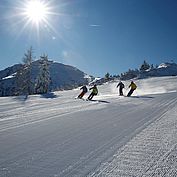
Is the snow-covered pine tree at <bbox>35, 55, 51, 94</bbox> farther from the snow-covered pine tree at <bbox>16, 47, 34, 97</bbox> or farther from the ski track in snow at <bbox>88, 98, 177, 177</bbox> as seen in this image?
the ski track in snow at <bbox>88, 98, 177, 177</bbox>

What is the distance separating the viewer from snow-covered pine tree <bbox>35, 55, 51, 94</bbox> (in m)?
53.8

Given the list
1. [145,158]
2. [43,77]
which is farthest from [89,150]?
[43,77]

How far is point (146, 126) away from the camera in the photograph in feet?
26.4

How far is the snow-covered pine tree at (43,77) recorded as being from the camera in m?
53.8

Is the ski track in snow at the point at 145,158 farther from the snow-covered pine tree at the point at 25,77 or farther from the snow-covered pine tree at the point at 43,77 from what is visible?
the snow-covered pine tree at the point at 43,77

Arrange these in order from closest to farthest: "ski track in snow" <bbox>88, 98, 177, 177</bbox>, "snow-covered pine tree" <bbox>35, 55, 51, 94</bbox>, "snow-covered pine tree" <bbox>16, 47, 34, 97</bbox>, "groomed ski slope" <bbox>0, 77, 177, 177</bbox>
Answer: "ski track in snow" <bbox>88, 98, 177, 177</bbox>
"groomed ski slope" <bbox>0, 77, 177, 177</bbox>
"snow-covered pine tree" <bbox>16, 47, 34, 97</bbox>
"snow-covered pine tree" <bbox>35, 55, 51, 94</bbox>

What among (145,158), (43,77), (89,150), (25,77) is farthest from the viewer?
(43,77)

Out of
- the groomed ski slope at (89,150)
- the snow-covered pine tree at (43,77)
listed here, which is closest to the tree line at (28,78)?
the snow-covered pine tree at (43,77)

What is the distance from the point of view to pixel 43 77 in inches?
2119

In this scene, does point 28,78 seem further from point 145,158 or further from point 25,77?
point 145,158

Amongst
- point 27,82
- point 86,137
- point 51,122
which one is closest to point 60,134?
point 86,137

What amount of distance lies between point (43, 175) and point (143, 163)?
1697mm

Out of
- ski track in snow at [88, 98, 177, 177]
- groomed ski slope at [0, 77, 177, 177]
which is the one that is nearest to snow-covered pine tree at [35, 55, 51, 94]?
groomed ski slope at [0, 77, 177, 177]

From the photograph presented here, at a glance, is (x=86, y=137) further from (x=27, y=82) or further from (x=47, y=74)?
(x=47, y=74)
